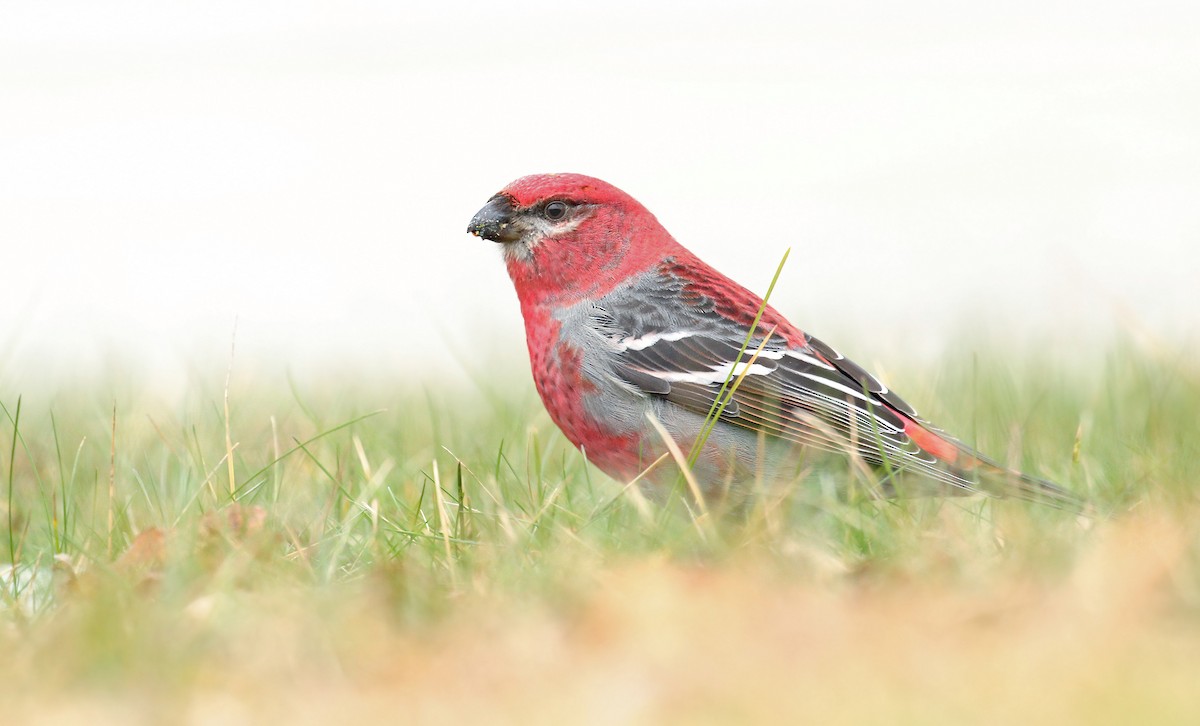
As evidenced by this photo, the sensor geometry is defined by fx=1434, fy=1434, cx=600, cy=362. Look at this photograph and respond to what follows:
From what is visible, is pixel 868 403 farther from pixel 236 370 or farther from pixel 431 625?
pixel 236 370

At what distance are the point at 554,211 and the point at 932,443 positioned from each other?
1.68 m

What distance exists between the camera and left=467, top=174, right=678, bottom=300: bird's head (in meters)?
5.48

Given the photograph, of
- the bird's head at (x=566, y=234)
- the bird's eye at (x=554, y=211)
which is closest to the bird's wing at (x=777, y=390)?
the bird's head at (x=566, y=234)

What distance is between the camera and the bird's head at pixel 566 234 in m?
5.48

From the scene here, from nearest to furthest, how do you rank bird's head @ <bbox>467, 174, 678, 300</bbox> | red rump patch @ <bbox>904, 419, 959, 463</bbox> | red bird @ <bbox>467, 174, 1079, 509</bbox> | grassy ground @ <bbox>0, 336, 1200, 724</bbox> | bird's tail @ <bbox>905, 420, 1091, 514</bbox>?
grassy ground @ <bbox>0, 336, 1200, 724</bbox>, bird's tail @ <bbox>905, 420, 1091, 514</bbox>, red bird @ <bbox>467, 174, 1079, 509</bbox>, red rump patch @ <bbox>904, 419, 959, 463</bbox>, bird's head @ <bbox>467, 174, 678, 300</bbox>

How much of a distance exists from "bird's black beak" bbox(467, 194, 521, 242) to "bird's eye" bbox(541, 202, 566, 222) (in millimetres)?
128

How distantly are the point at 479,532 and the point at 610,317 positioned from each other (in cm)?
113

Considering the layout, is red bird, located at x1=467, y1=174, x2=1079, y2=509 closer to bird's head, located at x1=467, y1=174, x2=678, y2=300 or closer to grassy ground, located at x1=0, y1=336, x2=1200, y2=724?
bird's head, located at x1=467, y1=174, x2=678, y2=300

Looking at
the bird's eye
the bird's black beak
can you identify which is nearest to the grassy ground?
the bird's black beak

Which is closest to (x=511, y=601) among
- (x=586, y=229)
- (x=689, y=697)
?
(x=689, y=697)

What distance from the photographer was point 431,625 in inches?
136

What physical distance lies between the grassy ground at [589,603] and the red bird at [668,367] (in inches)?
8.3

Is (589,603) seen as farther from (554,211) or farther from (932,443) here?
(554,211)

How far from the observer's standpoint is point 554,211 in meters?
5.57
